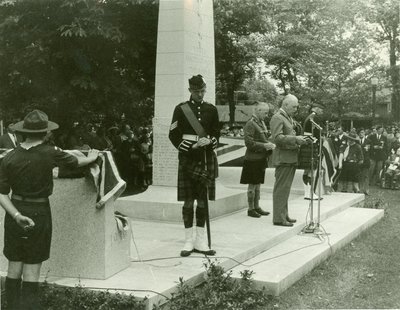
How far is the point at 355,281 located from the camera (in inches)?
292

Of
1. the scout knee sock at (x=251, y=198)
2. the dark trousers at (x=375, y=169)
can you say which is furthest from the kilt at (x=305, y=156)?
the dark trousers at (x=375, y=169)

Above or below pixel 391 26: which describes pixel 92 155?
below

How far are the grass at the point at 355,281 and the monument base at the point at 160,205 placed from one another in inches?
79.8

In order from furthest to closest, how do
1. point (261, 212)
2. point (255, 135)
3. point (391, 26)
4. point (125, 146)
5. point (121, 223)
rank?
point (391, 26), point (125, 146), point (261, 212), point (255, 135), point (121, 223)

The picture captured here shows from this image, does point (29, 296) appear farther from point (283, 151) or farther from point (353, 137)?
point (353, 137)

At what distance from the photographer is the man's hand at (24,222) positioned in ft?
16.7

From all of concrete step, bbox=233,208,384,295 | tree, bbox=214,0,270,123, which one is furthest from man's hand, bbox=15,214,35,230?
tree, bbox=214,0,270,123

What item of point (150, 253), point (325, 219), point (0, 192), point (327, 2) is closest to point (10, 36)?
point (325, 219)

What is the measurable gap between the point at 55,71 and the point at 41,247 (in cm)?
1130

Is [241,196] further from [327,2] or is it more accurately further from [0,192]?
[327,2]

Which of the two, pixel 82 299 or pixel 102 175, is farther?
pixel 102 175

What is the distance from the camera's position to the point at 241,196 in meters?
10.9

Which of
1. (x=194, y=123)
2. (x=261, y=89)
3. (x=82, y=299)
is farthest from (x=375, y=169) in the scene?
(x=261, y=89)

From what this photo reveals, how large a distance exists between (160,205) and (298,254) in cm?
247
